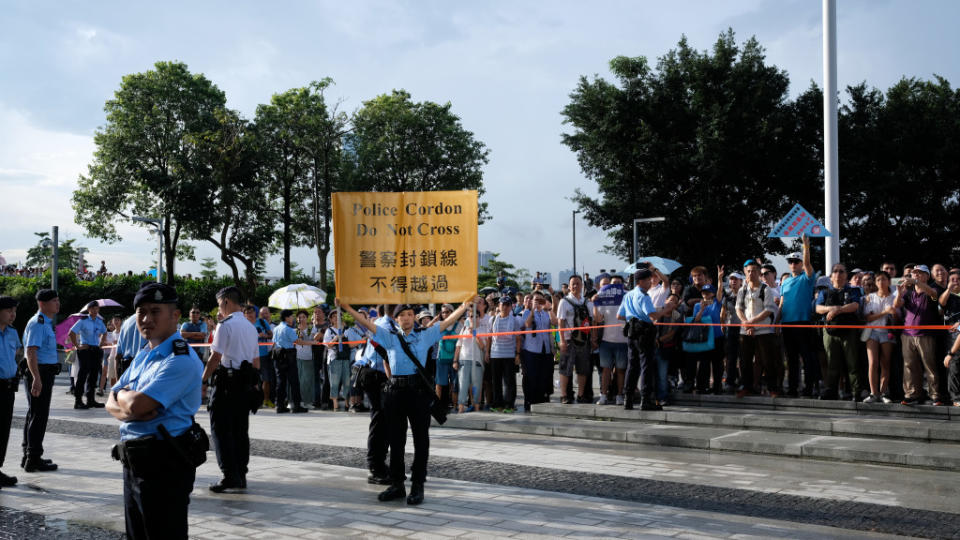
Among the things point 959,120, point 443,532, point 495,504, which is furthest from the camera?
point 959,120

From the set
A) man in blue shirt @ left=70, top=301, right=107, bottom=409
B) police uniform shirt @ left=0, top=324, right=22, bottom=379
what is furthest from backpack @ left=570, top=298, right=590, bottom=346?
man in blue shirt @ left=70, top=301, right=107, bottom=409

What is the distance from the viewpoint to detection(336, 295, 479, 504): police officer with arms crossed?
289 inches

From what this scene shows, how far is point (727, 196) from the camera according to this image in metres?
35.7

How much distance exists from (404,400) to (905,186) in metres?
32.5

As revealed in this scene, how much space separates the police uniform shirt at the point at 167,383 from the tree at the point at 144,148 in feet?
143

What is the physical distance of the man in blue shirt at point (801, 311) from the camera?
12.3m

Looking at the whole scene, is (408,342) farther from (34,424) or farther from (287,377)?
(287,377)

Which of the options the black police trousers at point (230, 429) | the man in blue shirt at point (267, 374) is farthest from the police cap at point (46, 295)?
the man in blue shirt at point (267, 374)

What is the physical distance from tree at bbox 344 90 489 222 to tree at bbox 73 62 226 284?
8.52 m

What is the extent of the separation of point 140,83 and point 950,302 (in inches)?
1780

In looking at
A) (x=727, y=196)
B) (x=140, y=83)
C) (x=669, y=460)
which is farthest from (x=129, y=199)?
(x=669, y=460)

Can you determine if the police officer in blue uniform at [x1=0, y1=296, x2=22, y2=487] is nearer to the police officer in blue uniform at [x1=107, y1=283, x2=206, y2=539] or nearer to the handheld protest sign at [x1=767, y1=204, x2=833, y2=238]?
the police officer in blue uniform at [x1=107, y1=283, x2=206, y2=539]

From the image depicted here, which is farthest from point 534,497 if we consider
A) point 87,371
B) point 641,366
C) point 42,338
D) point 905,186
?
point 905,186

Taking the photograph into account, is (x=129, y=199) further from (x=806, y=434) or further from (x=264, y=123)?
(x=806, y=434)
